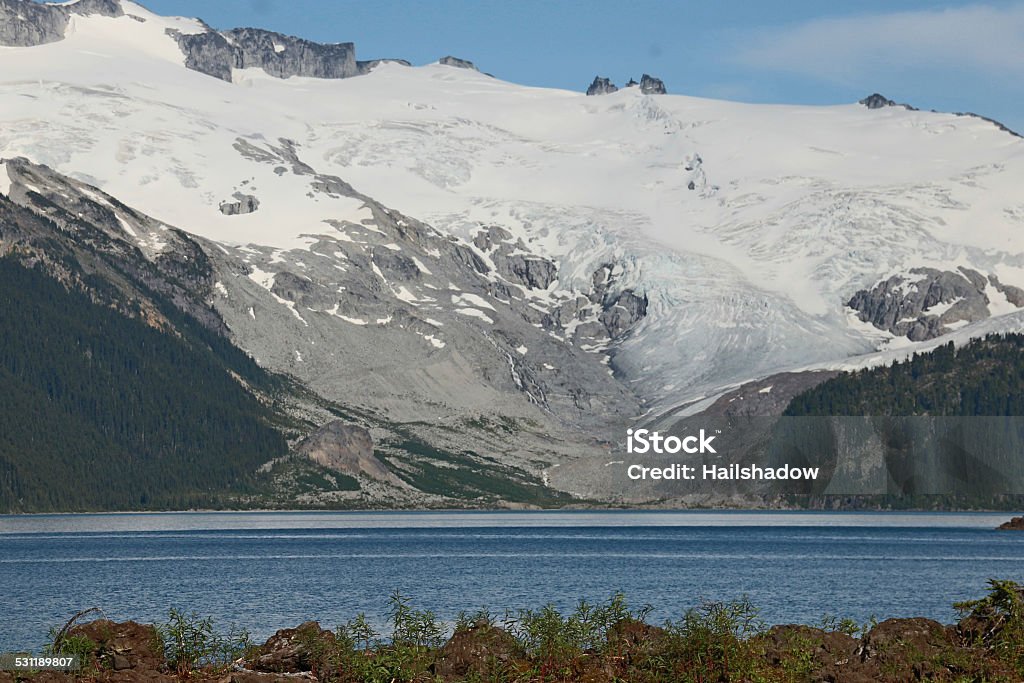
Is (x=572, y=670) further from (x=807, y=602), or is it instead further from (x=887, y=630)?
(x=807, y=602)

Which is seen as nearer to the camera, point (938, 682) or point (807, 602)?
point (938, 682)

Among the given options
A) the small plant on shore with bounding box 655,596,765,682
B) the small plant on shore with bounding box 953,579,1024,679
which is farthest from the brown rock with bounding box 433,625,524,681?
the small plant on shore with bounding box 953,579,1024,679

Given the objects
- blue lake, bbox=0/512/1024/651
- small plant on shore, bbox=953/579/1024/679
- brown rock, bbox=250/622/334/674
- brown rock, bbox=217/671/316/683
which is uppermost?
small plant on shore, bbox=953/579/1024/679

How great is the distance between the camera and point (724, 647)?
51594 millimetres

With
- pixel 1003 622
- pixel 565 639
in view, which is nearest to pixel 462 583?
pixel 565 639

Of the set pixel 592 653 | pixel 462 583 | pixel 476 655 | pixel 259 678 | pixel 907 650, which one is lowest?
pixel 462 583

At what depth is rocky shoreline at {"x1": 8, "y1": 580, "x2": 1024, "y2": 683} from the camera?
51844mm

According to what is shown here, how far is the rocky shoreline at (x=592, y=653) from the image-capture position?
51844mm

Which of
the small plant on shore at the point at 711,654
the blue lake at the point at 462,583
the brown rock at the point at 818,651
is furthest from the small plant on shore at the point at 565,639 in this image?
the blue lake at the point at 462,583

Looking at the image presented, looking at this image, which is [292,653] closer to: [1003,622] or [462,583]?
[1003,622]

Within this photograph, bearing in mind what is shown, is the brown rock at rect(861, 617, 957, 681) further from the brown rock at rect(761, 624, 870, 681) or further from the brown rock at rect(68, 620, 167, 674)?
the brown rock at rect(68, 620, 167, 674)

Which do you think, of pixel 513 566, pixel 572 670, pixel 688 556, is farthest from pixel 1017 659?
pixel 688 556

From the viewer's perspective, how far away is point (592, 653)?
56.3 m

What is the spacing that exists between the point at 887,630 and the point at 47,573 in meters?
119
